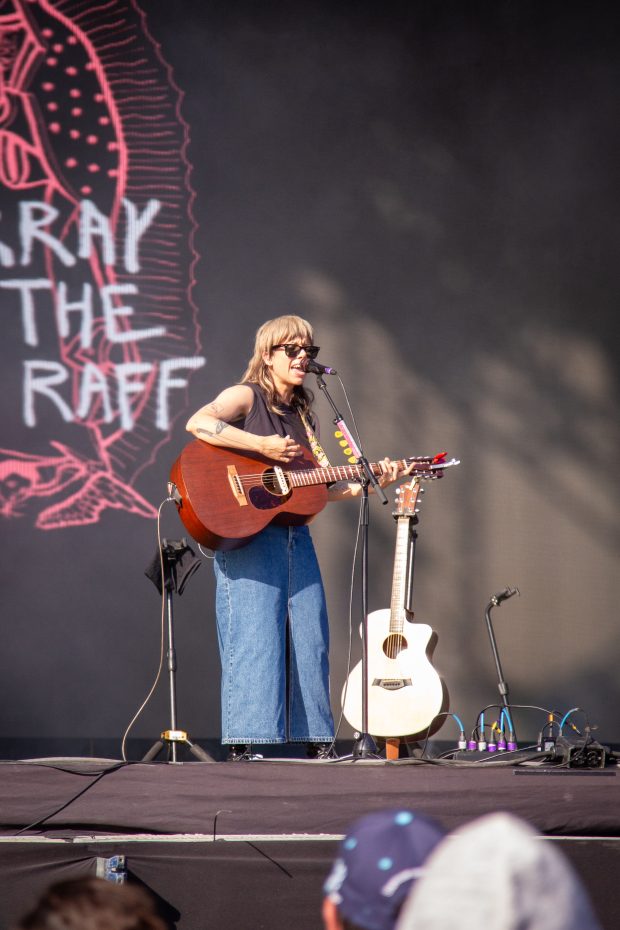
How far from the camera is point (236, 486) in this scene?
12.0 ft

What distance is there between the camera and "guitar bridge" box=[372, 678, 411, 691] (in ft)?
13.1

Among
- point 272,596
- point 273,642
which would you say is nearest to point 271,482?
point 272,596

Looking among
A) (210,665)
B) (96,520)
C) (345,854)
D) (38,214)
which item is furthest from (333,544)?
(345,854)

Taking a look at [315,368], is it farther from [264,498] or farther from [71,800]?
[71,800]

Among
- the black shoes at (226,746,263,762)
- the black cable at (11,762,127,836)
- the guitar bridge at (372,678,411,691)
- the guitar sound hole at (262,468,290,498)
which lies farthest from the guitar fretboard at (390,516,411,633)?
the black cable at (11,762,127,836)

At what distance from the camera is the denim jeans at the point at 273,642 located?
3479 mm

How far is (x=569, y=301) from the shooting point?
576 cm

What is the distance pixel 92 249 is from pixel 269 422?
7.69ft

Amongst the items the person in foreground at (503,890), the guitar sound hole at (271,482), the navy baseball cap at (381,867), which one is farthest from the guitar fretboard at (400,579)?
the person in foreground at (503,890)

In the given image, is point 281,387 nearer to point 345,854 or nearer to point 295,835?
point 295,835

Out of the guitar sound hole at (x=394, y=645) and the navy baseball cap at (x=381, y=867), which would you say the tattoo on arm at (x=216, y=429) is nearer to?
the guitar sound hole at (x=394, y=645)

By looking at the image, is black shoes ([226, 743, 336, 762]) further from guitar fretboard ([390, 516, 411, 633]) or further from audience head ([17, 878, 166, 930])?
audience head ([17, 878, 166, 930])

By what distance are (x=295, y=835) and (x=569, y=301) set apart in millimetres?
3812

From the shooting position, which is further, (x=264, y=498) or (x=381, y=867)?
(x=264, y=498)
